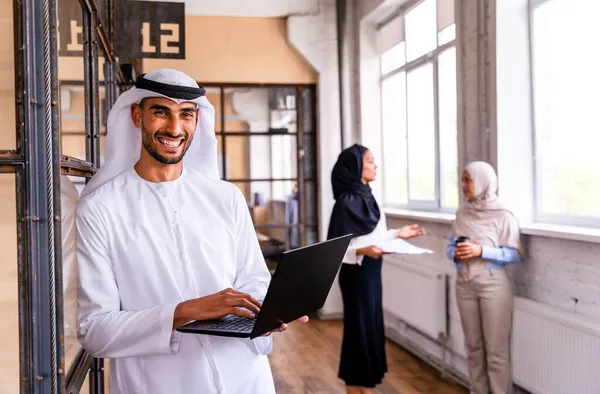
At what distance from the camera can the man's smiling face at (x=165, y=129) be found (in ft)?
5.03

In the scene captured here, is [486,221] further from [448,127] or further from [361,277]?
[448,127]

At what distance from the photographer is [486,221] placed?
11.9 feet

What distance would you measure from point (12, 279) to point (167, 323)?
400 mm

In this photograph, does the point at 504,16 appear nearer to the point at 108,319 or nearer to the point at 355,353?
the point at 355,353

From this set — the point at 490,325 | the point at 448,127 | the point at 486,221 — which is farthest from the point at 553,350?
the point at 448,127

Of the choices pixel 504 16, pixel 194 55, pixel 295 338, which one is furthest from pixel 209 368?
Answer: pixel 194 55

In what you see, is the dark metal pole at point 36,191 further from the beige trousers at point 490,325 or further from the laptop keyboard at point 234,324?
the beige trousers at point 490,325

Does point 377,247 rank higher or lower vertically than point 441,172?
lower

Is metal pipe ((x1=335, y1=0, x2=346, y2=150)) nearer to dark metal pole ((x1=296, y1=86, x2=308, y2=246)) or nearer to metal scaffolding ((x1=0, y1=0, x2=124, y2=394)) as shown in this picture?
dark metal pole ((x1=296, y1=86, x2=308, y2=246))

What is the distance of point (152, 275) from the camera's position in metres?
1.49

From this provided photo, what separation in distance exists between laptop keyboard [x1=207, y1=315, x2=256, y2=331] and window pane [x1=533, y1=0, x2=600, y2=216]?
2583mm

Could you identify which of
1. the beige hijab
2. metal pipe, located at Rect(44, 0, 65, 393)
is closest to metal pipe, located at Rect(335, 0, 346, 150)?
the beige hijab

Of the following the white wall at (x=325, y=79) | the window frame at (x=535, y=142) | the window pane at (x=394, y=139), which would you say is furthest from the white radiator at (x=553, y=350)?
the white wall at (x=325, y=79)

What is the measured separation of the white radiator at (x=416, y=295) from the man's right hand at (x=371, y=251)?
1.21 m
